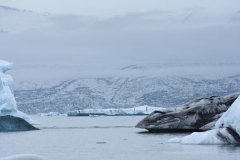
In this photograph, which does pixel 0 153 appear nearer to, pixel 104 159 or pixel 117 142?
pixel 104 159

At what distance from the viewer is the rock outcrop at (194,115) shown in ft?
212

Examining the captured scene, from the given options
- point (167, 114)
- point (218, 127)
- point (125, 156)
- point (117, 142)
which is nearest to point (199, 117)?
point (167, 114)

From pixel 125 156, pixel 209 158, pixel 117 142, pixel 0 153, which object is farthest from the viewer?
pixel 117 142

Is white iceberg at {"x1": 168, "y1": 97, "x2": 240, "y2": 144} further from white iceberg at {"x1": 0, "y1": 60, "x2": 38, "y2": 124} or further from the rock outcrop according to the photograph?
white iceberg at {"x1": 0, "y1": 60, "x2": 38, "y2": 124}

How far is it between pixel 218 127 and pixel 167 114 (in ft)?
49.5

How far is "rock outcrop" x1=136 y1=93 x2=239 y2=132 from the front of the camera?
64.6m

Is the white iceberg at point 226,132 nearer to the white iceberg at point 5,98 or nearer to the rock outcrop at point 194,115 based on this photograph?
the rock outcrop at point 194,115

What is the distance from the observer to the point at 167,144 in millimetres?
53188

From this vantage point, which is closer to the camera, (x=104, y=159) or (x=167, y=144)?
(x=104, y=159)

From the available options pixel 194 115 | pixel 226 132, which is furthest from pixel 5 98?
pixel 226 132

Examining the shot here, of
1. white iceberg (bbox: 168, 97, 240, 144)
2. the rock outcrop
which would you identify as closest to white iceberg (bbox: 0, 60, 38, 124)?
the rock outcrop

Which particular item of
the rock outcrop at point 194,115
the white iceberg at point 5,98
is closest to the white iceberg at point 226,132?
the rock outcrop at point 194,115

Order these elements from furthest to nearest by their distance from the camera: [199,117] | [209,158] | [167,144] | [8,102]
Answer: [8,102] < [199,117] < [167,144] < [209,158]

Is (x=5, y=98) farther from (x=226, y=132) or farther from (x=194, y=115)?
(x=226, y=132)
